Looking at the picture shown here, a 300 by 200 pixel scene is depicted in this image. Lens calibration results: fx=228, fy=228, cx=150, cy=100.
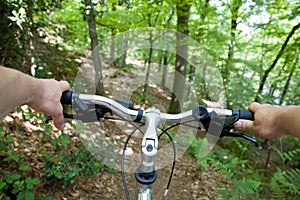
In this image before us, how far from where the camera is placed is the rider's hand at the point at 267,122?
3.13 feet

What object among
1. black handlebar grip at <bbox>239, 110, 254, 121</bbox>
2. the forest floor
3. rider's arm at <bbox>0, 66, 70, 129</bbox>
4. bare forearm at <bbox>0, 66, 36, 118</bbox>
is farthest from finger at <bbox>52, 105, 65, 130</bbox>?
the forest floor

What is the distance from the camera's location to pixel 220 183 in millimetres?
3824

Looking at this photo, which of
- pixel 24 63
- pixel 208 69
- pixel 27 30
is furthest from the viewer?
pixel 24 63

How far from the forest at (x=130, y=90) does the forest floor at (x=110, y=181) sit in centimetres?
2

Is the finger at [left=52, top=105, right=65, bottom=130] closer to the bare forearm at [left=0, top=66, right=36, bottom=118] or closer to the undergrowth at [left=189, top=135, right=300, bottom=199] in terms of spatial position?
the bare forearm at [left=0, top=66, right=36, bottom=118]

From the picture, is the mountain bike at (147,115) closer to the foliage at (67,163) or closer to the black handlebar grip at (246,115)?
the black handlebar grip at (246,115)

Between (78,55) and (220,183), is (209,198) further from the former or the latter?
(78,55)

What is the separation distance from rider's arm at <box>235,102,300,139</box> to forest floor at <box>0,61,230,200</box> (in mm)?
1556

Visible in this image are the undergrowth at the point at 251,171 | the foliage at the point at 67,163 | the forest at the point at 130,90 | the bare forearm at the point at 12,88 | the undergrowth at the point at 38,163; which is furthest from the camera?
the undergrowth at the point at 251,171

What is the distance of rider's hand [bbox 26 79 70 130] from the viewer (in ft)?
2.97

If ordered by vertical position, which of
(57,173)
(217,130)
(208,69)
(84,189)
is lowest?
(84,189)

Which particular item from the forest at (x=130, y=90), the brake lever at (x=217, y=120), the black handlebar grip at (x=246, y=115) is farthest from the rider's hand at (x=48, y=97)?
the black handlebar grip at (x=246, y=115)

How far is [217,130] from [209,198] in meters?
2.70

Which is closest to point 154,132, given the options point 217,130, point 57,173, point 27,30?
point 217,130
